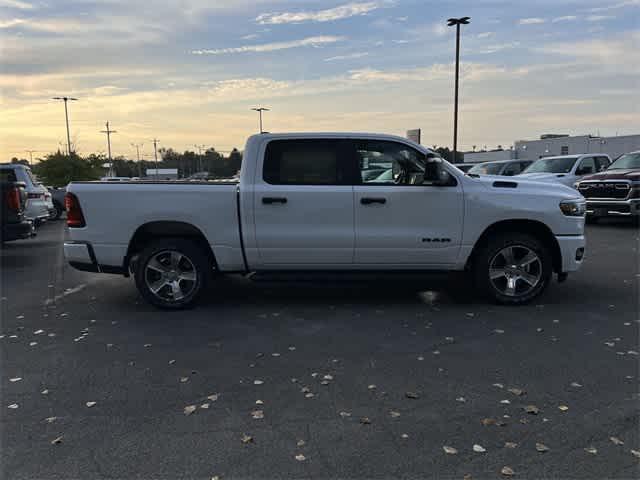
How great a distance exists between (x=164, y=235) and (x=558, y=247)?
4507 mm

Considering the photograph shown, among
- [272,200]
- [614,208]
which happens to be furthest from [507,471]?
[614,208]

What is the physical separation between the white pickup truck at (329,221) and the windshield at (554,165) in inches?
436

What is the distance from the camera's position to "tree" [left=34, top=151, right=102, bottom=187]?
120ft

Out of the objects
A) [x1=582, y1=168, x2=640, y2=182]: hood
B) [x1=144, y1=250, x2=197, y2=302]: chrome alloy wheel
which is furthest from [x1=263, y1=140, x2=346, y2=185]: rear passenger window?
[x1=582, y1=168, x2=640, y2=182]: hood

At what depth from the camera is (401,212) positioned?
5.81 metres

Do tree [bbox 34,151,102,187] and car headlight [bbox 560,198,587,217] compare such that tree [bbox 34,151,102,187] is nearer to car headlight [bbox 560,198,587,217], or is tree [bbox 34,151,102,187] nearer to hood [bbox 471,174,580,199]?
hood [bbox 471,174,580,199]

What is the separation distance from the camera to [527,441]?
308 centimetres

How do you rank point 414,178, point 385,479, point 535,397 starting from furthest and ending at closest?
point 414,178 < point 535,397 < point 385,479

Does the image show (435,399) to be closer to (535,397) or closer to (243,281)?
(535,397)

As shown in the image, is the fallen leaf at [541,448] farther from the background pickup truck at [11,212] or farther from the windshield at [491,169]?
the windshield at [491,169]

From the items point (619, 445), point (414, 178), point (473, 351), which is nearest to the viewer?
point (619, 445)

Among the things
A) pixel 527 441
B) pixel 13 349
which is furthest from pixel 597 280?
pixel 13 349

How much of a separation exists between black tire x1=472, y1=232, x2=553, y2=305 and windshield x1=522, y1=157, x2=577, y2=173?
11.3 m

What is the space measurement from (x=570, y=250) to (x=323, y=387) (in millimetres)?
3617
